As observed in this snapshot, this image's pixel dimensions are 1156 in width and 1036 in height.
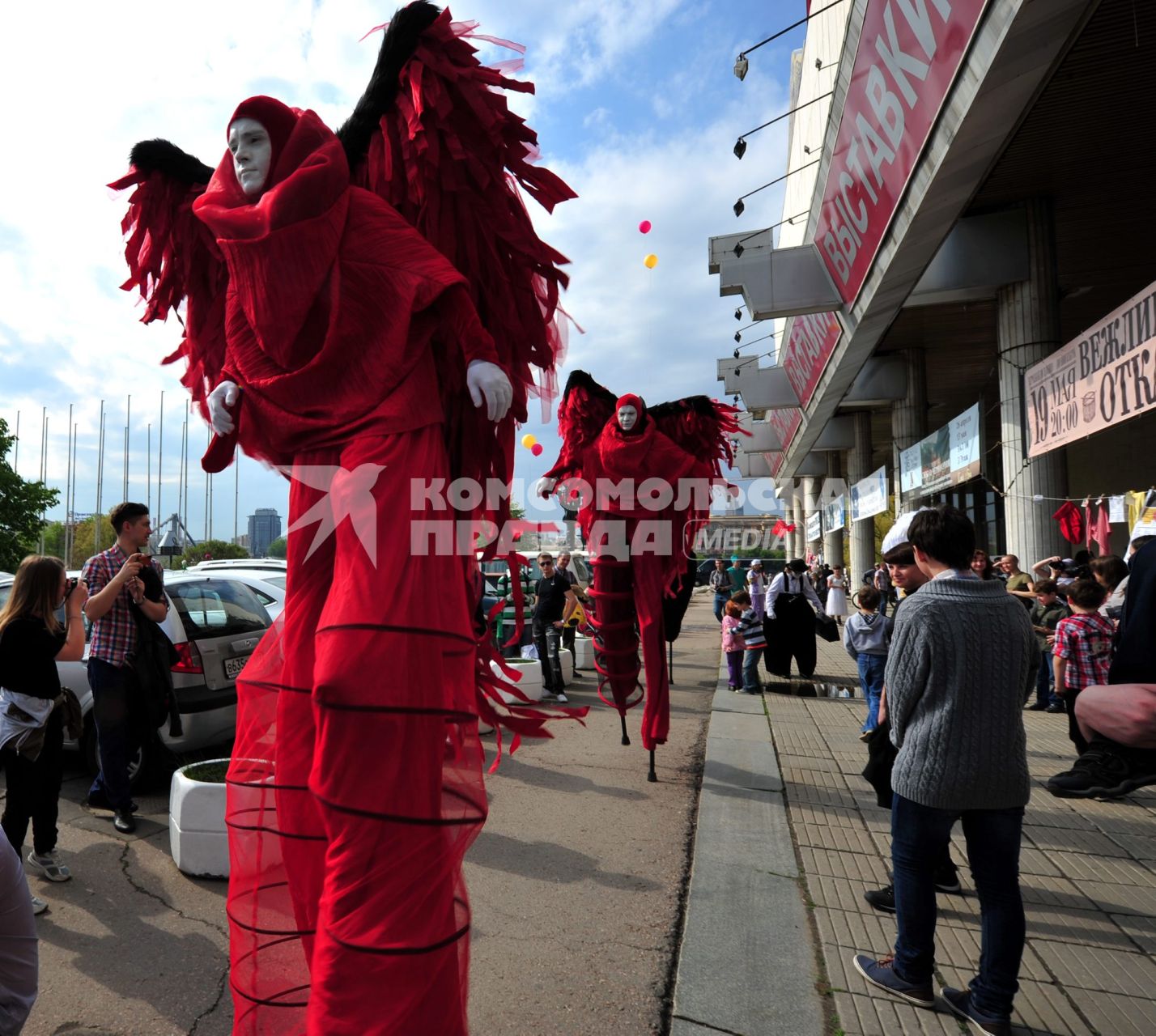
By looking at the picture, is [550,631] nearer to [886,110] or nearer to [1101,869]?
[1101,869]

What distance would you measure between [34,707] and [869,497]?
17.9 meters

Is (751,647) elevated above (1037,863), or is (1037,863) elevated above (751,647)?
(751,647)

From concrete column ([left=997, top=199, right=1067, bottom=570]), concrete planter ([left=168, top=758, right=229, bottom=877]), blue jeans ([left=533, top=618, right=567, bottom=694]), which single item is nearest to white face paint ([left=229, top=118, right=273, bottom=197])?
concrete planter ([left=168, top=758, right=229, bottom=877])

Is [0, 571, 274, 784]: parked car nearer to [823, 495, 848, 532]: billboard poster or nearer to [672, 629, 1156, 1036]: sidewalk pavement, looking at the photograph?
[672, 629, 1156, 1036]: sidewalk pavement

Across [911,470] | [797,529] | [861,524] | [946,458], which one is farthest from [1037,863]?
[797,529]

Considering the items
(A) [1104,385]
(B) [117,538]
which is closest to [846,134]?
→ (A) [1104,385]

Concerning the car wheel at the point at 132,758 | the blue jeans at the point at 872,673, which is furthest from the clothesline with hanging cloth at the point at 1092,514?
the car wheel at the point at 132,758

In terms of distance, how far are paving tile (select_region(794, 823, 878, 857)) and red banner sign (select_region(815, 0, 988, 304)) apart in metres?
5.48

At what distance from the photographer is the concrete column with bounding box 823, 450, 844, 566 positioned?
2800 cm

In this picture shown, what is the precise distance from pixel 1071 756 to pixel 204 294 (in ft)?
21.4

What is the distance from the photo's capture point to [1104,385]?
280 inches

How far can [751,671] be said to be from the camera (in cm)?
930

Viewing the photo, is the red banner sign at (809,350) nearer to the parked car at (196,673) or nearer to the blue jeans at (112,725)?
Result: the parked car at (196,673)

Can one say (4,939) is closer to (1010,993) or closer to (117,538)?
(1010,993)
